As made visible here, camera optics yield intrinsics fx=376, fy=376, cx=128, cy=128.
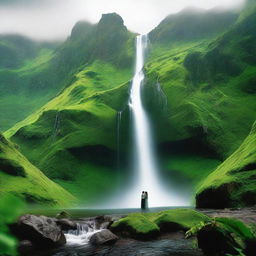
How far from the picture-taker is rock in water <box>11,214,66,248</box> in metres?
26.6


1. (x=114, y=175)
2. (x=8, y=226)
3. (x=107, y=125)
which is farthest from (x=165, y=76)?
(x=8, y=226)

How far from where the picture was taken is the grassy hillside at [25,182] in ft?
264

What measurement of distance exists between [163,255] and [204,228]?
411cm

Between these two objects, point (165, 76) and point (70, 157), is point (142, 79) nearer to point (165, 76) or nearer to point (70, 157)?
point (165, 76)

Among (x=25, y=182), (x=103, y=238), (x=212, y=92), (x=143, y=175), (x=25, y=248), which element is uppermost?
(x=212, y=92)

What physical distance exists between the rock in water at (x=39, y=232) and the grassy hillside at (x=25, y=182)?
170 feet

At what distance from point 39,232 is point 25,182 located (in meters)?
60.8

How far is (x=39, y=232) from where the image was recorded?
26.8 metres

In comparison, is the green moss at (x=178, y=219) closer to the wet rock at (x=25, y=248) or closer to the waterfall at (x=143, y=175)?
the wet rock at (x=25, y=248)

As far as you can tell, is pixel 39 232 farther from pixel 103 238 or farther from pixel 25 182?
pixel 25 182

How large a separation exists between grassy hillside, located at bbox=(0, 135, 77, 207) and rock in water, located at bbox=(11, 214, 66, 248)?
51.7m

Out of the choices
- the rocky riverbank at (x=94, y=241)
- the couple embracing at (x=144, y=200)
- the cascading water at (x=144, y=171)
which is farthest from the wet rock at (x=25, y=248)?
the cascading water at (x=144, y=171)

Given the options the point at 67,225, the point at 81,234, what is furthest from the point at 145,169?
the point at 81,234

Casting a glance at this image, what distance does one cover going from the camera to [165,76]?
518 feet
